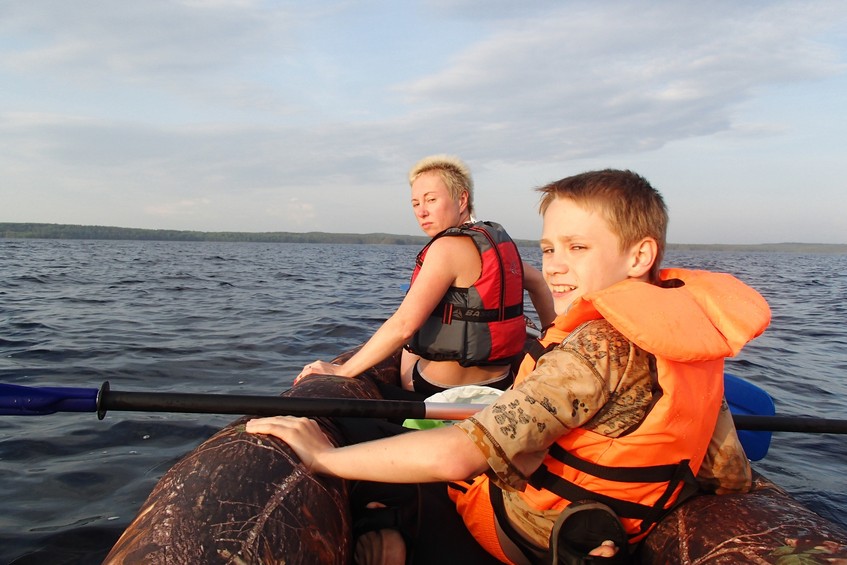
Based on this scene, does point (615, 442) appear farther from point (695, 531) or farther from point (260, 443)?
point (260, 443)

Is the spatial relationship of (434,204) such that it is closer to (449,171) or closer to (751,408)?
(449,171)

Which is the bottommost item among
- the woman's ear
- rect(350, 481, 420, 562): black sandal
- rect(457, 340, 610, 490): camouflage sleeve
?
rect(350, 481, 420, 562): black sandal

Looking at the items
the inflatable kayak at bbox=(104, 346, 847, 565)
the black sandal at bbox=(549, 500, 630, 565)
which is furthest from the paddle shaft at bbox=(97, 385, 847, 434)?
the black sandal at bbox=(549, 500, 630, 565)

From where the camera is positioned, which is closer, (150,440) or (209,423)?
(150,440)

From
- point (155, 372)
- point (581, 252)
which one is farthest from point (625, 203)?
point (155, 372)

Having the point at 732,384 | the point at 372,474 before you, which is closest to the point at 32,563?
the point at 372,474

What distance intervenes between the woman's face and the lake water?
2.35m

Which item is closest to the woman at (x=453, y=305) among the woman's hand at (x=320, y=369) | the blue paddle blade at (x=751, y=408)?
the woman's hand at (x=320, y=369)

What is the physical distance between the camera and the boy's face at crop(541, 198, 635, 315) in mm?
1833

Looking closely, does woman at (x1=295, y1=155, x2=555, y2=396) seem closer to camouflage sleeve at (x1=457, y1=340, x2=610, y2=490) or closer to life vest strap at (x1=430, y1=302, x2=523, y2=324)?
life vest strap at (x1=430, y1=302, x2=523, y2=324)

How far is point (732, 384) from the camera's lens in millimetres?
3330

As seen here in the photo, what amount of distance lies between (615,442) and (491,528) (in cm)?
71

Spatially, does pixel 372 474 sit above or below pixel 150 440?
above

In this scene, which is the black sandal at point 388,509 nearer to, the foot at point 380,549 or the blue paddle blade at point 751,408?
the foot at point 380,549
